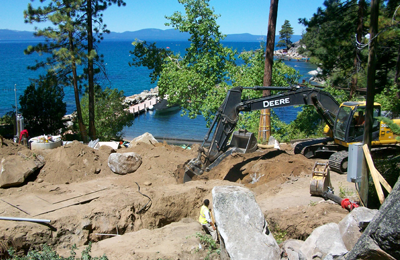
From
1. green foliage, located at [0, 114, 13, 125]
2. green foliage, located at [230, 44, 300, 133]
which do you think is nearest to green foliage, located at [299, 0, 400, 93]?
green foliage, located at [230, 44, 300, 133]

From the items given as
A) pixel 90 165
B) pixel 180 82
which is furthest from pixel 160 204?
pixel 180 82

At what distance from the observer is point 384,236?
433 centimetres

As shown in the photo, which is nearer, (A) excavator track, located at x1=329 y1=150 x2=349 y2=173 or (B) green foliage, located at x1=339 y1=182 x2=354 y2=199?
(B) green foliage, located at x1=339 y1=182 x2=354 y2=199

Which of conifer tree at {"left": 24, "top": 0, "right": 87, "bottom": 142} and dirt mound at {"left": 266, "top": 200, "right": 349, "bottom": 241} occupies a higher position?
conifer tree at {"left": 24, "top": 0, "right": 87, "bottom": 142}

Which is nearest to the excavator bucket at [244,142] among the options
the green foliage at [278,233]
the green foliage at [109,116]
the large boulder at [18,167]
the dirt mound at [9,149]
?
the green foliage at [278,233]

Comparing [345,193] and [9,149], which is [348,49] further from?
[9,149]

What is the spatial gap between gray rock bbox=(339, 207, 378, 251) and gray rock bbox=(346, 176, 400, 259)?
1.36 metres

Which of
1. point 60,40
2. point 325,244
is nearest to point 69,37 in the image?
point 60,40

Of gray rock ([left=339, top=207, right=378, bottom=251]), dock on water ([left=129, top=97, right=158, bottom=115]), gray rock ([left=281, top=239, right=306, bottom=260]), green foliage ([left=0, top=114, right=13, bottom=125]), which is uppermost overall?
gray rock ([left=339, top=207, right=378, bottom=251])

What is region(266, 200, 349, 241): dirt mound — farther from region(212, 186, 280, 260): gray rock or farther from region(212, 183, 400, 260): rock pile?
region(212, 186, 280, 260): gray rock

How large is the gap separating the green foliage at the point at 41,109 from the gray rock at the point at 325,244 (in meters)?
17.7

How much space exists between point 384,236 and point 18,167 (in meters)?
12.2

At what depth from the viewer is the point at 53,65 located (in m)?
18.1

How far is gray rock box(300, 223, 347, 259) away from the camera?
5.72 metres
